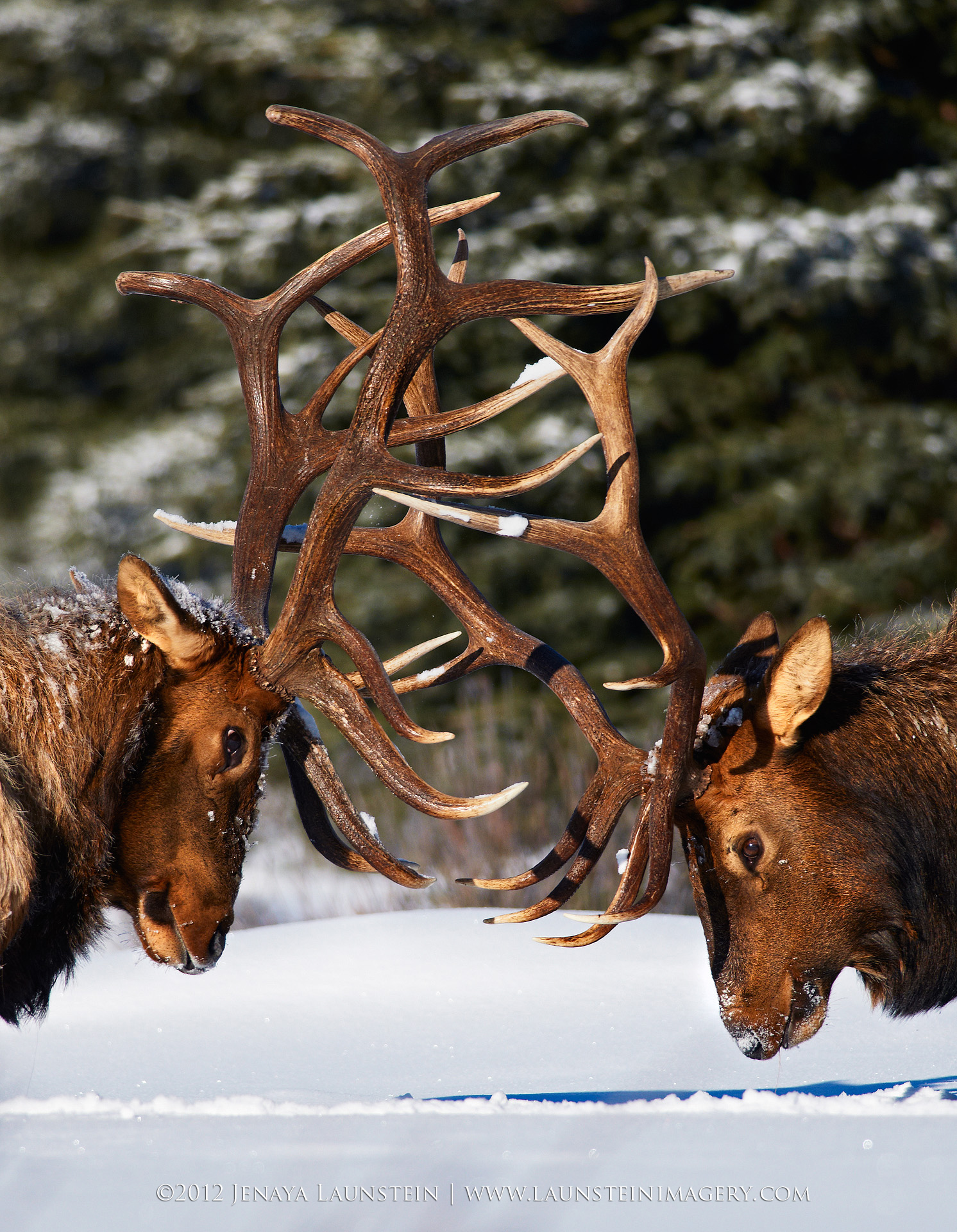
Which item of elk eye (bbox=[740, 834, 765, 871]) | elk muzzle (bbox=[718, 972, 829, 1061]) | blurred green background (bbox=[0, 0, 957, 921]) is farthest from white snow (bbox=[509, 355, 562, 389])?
blurred green background (bbox=[0, 0, 957, 921])

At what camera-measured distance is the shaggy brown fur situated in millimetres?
3037

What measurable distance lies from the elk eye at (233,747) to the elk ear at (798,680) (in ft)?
4.42

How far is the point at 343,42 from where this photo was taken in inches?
505

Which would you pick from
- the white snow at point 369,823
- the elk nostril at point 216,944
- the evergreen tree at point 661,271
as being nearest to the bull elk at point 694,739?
the white snow at point 369,823

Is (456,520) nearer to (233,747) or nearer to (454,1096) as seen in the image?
(233,747)

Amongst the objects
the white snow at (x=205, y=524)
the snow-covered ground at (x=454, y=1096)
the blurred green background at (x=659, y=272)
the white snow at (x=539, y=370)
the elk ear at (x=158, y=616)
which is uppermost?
the white snow at (x=539, y=370)

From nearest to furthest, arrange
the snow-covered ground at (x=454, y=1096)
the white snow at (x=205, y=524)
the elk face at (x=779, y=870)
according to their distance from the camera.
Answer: the snow-covered ground at (x=454, y=1096)
the elk face at (x=779, y=870)
the white snow at (x=205, y=524)

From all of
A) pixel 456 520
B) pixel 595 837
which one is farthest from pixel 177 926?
pixel 456 520

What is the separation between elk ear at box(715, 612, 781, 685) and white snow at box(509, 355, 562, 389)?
2.90 ft

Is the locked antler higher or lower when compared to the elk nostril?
higher

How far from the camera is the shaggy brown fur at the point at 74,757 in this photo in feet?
9.96

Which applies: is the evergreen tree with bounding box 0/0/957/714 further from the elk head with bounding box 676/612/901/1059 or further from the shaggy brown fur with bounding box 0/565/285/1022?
the shaggy brown fur with bounding box 0/565/285/1022

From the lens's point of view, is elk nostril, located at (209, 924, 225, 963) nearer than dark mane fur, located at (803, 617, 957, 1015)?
Yes

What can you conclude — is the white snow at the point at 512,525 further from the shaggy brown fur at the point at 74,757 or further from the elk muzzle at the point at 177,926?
the elk muzzle at the point at 177,926
